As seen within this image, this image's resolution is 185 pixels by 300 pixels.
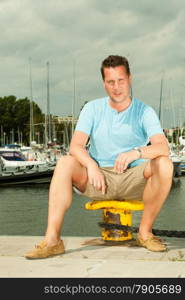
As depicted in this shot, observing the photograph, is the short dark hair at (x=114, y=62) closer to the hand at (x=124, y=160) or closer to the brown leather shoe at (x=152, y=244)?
the hand at (x=124, y=160)

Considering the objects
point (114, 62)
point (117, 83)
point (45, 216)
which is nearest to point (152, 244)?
point (117, 83)

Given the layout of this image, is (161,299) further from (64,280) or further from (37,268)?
(37,268)

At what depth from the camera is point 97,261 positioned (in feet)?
14.0

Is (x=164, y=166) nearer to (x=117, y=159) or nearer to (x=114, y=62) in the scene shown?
(x=117, y=159)

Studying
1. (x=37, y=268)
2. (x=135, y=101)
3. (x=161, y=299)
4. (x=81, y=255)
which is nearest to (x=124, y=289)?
(x=161, y=299)

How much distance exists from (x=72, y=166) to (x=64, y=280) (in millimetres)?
1224

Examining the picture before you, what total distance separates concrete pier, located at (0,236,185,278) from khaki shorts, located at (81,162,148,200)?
0.48 metres

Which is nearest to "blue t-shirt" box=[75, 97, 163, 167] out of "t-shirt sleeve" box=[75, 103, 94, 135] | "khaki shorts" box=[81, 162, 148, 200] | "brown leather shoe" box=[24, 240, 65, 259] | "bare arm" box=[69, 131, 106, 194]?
"t-shirt sleeve" box=[75, 103, 94, 135]

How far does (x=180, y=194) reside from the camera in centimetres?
2852

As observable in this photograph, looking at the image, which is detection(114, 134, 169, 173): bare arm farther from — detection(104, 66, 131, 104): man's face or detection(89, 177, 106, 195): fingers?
detection(104, 66, 131, 104): man's face

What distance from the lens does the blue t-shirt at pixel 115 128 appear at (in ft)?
16.0

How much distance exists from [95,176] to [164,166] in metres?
0.58

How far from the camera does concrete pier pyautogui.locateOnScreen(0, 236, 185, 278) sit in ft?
12.6

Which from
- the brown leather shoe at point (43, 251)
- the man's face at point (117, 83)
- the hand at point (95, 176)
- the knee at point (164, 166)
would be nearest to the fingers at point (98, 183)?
the hand at point (95, 176)
